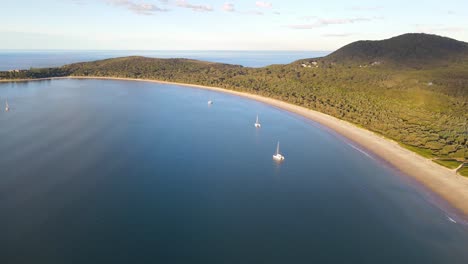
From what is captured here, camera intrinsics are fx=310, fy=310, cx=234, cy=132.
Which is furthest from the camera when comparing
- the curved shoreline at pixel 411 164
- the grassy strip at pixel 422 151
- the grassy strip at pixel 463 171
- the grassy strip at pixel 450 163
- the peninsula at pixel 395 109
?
the grassy strip at pixel 422 151

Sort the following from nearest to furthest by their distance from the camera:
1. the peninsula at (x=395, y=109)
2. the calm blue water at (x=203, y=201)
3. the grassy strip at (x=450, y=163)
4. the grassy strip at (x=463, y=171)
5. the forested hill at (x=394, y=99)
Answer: the calm blue water at (x=203, y=201)
the grassy strip at (x=463, y=171)
the grassy strip at (x=450, y=163)
the peninsula at (x=395, y=109)
the forested hill at (x=394, y=99)

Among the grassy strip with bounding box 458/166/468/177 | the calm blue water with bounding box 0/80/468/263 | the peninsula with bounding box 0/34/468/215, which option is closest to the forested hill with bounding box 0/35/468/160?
the peninsula with bounding box 0/34/468/215

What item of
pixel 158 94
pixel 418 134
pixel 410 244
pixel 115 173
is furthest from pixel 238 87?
pixel 410 244

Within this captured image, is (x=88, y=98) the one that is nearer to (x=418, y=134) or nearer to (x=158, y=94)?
(x=158, y=94)

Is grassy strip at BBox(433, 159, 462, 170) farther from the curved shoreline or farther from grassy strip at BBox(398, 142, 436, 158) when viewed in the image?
grassy strip at BBox(398, 142, 436, 158)

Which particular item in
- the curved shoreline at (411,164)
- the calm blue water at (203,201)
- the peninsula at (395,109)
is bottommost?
the calm blue water at (203,201)

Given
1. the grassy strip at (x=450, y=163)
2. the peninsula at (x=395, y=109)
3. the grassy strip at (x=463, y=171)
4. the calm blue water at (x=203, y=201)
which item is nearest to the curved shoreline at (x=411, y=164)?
the peninsula at (x=395, y=109)

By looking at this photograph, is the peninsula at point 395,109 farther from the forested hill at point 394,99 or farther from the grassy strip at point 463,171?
the grassy strip at point 463,171

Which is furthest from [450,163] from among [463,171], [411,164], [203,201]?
[203,201]
